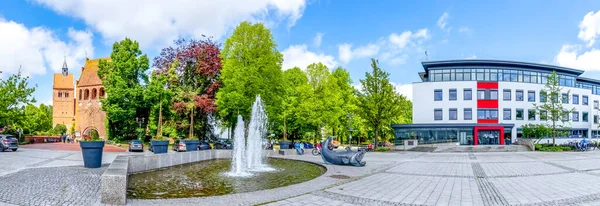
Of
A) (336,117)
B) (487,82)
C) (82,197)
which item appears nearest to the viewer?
(82,197)

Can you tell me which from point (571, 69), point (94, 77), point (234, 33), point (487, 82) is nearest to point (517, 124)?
point (487, 82)

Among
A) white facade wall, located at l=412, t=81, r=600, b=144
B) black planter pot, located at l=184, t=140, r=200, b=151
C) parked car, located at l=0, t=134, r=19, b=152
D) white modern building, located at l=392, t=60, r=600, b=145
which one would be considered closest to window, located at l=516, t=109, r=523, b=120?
white modern building, located at l=392, t=60, r=600, b=145

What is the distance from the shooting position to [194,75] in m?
40.8

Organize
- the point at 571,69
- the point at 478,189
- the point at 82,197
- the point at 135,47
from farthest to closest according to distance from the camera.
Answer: the point at 571,69, the point at 135,47, the point at 478,189, the point at 82,197

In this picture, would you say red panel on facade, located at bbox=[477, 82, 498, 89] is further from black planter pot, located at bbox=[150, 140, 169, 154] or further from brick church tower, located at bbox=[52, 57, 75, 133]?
brick church tower, located at bbox=[52, 57, 75, 133]

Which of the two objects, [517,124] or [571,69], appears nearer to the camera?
[517,124]

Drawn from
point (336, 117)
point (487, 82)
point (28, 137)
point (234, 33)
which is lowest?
point (28, 137)

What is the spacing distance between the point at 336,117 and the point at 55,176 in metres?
31.5

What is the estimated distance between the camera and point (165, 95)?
4116 cm

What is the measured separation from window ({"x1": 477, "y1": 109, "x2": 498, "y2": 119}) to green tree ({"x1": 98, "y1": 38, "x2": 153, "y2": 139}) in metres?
43.7

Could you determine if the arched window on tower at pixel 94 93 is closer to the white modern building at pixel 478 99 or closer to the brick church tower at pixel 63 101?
the brick church tower at pixel 63 101

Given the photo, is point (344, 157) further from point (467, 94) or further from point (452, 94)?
point (467, 94)

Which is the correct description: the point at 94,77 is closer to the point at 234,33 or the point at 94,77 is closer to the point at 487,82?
the point at 234,33

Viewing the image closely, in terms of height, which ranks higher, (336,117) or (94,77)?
(94,77)
